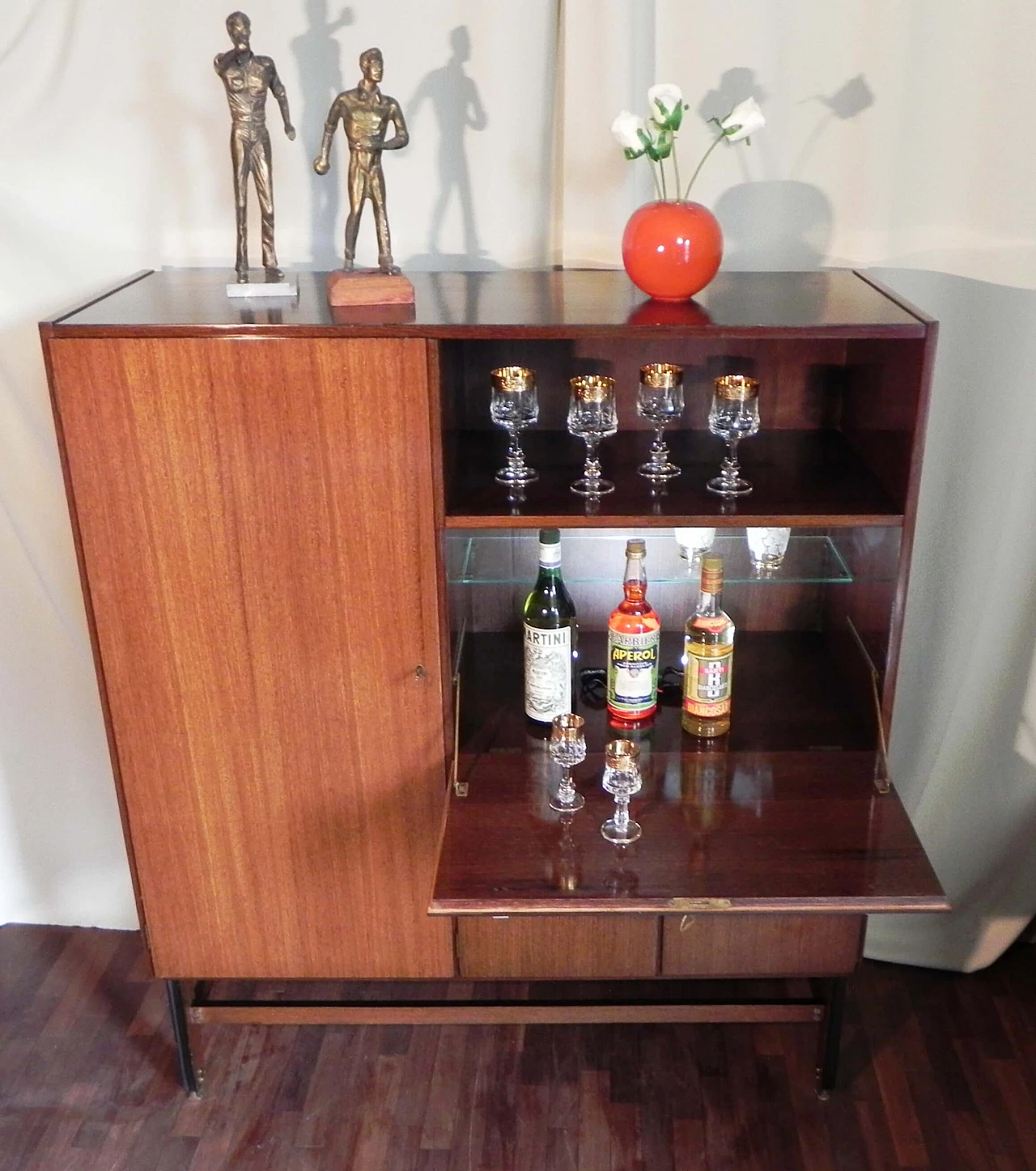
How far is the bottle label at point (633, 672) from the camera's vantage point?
1.67 meters

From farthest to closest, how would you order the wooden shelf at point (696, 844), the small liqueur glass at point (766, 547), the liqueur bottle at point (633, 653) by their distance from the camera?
the small liqueur glass at point (766, 547) → the liqueur bottle at point (633, 653) → the wooden shelf at point (696, 844)

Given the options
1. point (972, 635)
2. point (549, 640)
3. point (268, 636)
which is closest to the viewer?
point (268, 636)

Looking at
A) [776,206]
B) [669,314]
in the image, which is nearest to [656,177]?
[776,206]

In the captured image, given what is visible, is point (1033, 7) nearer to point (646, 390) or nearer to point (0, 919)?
point (646, 390)

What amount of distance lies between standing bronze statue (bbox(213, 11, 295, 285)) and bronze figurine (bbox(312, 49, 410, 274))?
0.08 m

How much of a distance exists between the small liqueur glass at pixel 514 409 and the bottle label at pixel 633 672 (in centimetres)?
27

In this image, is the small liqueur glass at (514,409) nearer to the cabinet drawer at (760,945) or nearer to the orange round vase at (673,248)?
the orange round vase at (673,248)

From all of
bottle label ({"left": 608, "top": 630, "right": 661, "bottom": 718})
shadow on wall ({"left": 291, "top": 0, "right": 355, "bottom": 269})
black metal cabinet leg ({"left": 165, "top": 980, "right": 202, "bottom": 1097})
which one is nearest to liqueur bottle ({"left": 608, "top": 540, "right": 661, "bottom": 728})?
bottle label ({"left": 608, "top": 630, "right": 661, "bottom": 718})

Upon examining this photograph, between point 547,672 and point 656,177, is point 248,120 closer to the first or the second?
point 656,177

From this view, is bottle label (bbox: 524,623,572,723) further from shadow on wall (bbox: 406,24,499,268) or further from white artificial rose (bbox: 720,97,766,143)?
white artificial rose (bbox: 720,97,766,143)

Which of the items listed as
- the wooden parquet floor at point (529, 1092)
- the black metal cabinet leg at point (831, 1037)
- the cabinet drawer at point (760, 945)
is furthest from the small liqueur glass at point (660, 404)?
the wooden parquet floor at point (529, 1092)

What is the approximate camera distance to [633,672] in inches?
66.6

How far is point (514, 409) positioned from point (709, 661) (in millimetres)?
475

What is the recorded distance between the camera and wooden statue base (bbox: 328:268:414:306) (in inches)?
58.6
